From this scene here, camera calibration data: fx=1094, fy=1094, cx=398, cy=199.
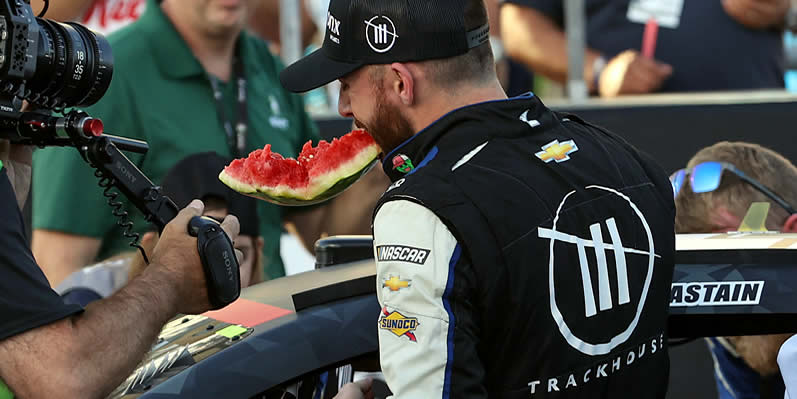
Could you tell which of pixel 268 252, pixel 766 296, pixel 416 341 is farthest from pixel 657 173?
pixel 268 252

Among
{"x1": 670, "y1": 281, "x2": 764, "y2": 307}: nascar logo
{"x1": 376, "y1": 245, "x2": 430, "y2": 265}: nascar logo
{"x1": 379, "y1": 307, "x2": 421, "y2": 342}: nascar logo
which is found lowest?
{"x1": 670, "y1": 281, "x2": 764, "y2": 307}: nascar logo

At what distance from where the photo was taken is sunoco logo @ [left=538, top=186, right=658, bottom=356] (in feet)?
7.01

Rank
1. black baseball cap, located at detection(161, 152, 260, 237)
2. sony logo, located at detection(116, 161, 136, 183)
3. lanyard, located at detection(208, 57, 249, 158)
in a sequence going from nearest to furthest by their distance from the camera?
1. sony logo, located at detection(116, 161, 136, 183)
2. black baseball cap, located at detection(161, 152, 260, 237)
3. lanyard, located at detection(208, 57, 249, 158)

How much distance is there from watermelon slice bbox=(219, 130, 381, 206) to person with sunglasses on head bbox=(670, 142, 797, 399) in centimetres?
99

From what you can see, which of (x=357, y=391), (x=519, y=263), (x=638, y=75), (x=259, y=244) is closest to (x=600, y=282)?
(x=519, y=263)

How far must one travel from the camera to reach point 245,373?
7.55 feet

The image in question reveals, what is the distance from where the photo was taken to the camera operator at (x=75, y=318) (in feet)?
7.04

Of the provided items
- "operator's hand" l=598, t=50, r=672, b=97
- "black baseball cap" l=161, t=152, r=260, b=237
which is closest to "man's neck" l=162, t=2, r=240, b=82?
"black baseball cap" l=161, t=152, r=260, b=237

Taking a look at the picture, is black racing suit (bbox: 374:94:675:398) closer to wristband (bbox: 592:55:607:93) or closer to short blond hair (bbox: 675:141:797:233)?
short blond hair (bbox: 675:141:797:233)

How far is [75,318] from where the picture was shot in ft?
7.32

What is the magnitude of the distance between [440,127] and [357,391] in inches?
22.5

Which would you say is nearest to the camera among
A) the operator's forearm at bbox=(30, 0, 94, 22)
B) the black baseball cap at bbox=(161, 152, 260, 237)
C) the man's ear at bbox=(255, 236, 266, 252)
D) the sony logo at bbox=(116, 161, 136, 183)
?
the sony logo at bbox=(116, 161, 136, 183)

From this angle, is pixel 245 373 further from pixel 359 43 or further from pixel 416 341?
pixel 359 43

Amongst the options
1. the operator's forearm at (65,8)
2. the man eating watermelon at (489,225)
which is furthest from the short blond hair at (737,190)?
the operator's forearm at (65,8)
